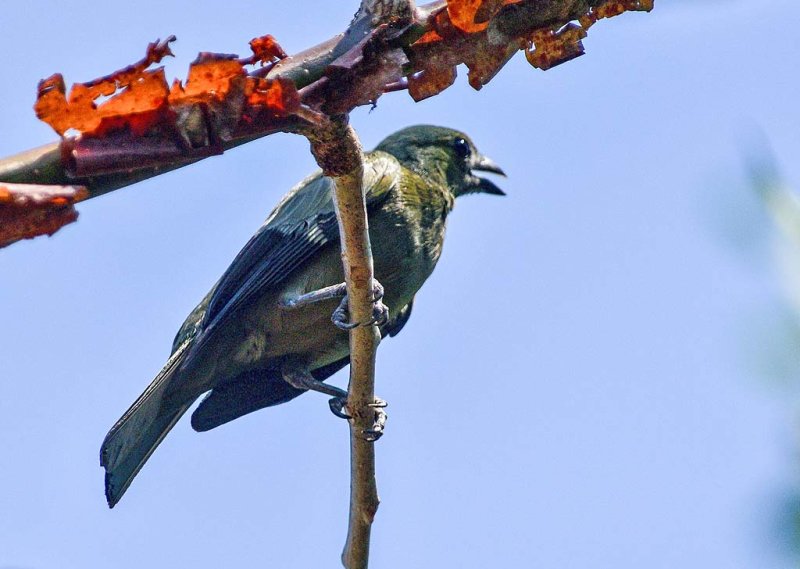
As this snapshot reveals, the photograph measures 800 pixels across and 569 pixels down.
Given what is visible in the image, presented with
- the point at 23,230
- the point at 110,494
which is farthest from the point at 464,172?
the point at 23,230

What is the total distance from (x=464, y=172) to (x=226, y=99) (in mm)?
4481

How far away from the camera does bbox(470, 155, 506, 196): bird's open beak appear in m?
6.68

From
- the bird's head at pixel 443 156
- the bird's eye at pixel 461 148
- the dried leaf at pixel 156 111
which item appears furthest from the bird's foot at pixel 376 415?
the dried leaf at pixel 156 111

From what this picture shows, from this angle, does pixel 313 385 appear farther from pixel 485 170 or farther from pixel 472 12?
pixel 472 12

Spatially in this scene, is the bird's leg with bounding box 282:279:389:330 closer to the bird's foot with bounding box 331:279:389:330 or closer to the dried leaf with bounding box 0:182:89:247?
the bird's foot with bounding box 331:279:389:330

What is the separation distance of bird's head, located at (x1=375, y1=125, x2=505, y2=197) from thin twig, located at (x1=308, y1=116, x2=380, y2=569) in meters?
2.04

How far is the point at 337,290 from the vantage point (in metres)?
5.20

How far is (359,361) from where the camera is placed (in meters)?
4.20

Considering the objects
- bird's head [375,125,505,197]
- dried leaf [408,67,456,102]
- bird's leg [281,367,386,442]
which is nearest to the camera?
dried leaf [408,67,456,102]

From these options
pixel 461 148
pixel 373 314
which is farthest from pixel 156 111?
pixel 461 148

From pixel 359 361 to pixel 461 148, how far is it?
2.63m

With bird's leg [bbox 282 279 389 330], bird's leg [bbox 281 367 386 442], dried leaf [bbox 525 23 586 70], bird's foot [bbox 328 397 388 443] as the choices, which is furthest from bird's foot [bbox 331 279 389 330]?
dried leaf [bbox 525 23 586 70]

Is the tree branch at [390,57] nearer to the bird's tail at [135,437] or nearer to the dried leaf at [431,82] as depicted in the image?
the dried leaf at [431,82]

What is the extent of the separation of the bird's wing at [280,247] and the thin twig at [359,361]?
1193 millimetres
